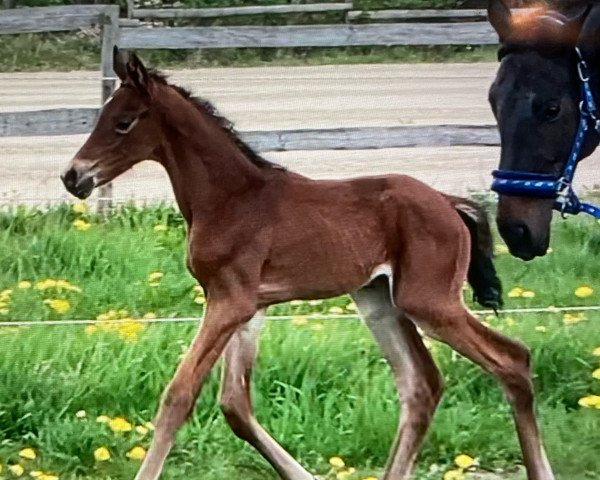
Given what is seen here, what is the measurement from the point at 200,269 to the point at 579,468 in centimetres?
156

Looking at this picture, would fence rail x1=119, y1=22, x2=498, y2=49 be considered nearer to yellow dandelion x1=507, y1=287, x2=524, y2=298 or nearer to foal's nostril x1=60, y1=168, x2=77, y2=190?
yellow dandelion x1=507, y1=287, x2=524, y2=298

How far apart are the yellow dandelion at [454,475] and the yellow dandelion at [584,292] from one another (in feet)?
3.78

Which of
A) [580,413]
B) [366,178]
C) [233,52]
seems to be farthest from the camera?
[233,52]

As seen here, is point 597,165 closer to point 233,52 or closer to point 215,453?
point 215,453

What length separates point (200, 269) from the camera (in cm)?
324

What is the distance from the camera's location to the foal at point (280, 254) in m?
3.12

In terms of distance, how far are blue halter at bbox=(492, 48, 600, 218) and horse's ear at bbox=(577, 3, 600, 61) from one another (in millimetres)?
23

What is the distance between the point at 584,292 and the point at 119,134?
2.41m

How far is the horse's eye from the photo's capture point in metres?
3.25

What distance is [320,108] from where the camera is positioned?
12844 mm

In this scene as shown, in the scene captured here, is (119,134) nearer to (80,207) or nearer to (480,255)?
(480,255)

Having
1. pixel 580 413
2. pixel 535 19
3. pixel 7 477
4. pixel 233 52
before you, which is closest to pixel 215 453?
pixel 7 477

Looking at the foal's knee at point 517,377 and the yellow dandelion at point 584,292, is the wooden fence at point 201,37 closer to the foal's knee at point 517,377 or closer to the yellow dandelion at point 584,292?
the yellow dandelion at point 584,292

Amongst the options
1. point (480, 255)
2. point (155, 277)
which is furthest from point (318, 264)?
point (155, 277)
